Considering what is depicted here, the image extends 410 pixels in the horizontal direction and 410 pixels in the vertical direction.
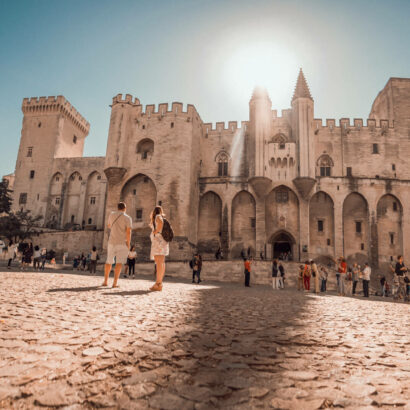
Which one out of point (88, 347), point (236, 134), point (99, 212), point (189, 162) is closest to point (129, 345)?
point (88, 347)

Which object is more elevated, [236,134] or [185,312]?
[236,134]

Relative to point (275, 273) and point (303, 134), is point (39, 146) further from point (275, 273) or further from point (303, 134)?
point (275, 273)

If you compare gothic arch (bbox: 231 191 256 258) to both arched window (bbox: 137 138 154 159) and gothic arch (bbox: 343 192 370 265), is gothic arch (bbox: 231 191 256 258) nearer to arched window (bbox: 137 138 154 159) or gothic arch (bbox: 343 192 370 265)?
gothic arch (bbox: 343 192 370 265)

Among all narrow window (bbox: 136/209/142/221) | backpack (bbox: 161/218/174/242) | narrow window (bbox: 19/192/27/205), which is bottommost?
backpack (bbox: 161/218/174/242)

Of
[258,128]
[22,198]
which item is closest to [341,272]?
[258,128]

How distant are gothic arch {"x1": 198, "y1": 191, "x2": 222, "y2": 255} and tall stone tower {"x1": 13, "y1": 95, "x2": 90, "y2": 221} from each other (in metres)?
20.6

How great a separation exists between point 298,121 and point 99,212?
2333cm

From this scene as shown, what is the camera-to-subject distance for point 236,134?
30891 millimetres

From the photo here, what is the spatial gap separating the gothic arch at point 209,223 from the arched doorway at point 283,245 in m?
4.81

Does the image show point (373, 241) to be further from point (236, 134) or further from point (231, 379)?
point (231, 379)

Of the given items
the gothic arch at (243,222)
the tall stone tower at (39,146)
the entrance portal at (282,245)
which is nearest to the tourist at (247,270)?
the gothic arch at (243,222)

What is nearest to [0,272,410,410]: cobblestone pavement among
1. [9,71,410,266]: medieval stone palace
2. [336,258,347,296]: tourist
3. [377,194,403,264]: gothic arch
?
[336,258,347,296]: tourist

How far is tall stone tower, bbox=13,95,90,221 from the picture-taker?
126 ft

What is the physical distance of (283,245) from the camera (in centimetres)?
2934
